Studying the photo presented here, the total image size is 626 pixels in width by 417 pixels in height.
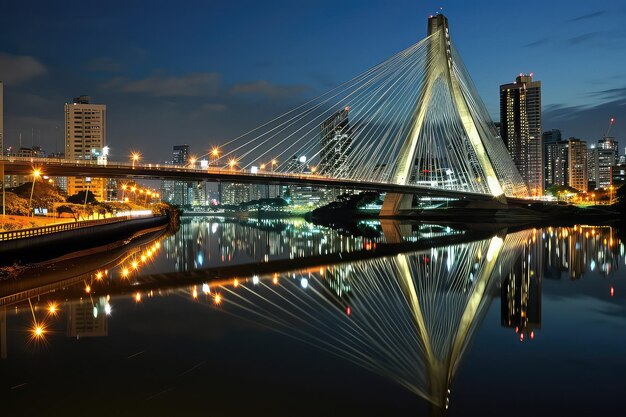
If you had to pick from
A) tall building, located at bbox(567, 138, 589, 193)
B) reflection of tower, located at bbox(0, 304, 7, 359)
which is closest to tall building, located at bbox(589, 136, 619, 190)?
tall building, located at bbox(567, 138, 589, 193)

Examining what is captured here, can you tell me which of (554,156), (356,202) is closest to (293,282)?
(356,202)

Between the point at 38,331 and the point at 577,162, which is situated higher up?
the point at 577,162

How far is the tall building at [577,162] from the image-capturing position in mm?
138875

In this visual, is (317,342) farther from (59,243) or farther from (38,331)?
(59,243)

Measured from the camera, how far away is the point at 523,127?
13950cm

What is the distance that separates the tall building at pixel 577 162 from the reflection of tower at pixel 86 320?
144777 millimetres

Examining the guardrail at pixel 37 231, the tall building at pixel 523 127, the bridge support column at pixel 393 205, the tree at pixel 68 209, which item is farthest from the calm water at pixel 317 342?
the tall building at pixel 523 127

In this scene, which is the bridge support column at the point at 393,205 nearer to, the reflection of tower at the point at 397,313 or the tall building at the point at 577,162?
the reflection of tower at the point at 397,313

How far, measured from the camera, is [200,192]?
179 m

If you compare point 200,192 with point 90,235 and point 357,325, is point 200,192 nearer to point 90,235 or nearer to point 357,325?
point 90,235

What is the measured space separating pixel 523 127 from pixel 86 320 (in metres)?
143

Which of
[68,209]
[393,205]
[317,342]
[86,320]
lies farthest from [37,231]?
[393,205]

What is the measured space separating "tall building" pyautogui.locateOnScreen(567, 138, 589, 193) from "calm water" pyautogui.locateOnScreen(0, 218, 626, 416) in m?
132

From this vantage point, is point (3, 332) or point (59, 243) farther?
point (59, 243)
